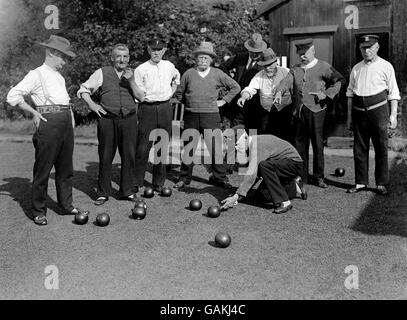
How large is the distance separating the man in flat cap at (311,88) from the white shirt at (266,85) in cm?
14

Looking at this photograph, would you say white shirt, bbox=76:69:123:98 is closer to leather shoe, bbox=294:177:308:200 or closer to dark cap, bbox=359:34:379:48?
leather shoe, bbox=294:177:308:200

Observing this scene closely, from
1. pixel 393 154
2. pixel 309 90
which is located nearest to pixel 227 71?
pixel 309 90

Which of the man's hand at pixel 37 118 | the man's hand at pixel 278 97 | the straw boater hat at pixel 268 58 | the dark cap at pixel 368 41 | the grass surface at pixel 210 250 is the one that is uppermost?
the dark cap at pixel 368 41

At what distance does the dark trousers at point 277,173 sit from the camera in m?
7.27

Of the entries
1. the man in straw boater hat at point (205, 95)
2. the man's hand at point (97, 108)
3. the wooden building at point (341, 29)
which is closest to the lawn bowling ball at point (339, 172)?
the man in straw boater hat at point (205, 95)

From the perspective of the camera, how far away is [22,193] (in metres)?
8.73

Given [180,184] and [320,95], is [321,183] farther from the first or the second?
[180,184]

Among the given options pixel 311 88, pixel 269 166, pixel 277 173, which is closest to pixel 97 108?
pixel 269 166

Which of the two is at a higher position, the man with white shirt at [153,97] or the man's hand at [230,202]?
the man with white shirt at [153,97]

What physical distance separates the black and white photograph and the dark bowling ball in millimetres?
24

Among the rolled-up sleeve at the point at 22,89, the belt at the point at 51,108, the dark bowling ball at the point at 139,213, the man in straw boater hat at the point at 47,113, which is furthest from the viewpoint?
the dark bowling ball at the point at 139,213

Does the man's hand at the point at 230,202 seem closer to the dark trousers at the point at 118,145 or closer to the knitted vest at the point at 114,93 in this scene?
the dark trousers at the point at 118,145

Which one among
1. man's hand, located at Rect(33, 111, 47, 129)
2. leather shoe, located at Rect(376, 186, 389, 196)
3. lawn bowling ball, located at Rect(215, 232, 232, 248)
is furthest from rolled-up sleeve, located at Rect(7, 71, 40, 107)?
leather shoe, located at Rect(376, 186, 389, 196)

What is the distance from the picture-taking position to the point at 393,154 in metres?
10.9
